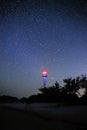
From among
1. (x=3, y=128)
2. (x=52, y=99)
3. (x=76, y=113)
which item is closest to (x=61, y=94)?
(x=52, y=99)

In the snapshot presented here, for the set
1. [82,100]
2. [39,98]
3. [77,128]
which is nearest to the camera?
[77,128]

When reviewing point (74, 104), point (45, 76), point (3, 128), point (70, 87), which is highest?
point (45, 76)

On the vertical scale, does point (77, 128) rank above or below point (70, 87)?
below

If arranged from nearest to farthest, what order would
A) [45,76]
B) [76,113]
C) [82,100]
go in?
[76,113], [82,100], [45,76]

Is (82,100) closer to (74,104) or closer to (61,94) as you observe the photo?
(74,104)

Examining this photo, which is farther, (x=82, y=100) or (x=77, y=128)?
(x=82, y=100)

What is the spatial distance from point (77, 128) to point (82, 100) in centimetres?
462

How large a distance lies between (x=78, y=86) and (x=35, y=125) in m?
7.15

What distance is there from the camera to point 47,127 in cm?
755

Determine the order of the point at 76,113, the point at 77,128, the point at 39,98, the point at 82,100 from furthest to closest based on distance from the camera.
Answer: the point at 39,98 < the point at 82,100 < the point at 76,113 < the point at 77,128

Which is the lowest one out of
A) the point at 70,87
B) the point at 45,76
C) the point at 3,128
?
the point at 3,128

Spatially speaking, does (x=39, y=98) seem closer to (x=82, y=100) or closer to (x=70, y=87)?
(x=70, y=87)

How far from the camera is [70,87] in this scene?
49.0 ft

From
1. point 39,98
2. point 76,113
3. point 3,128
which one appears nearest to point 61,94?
point 39,98
